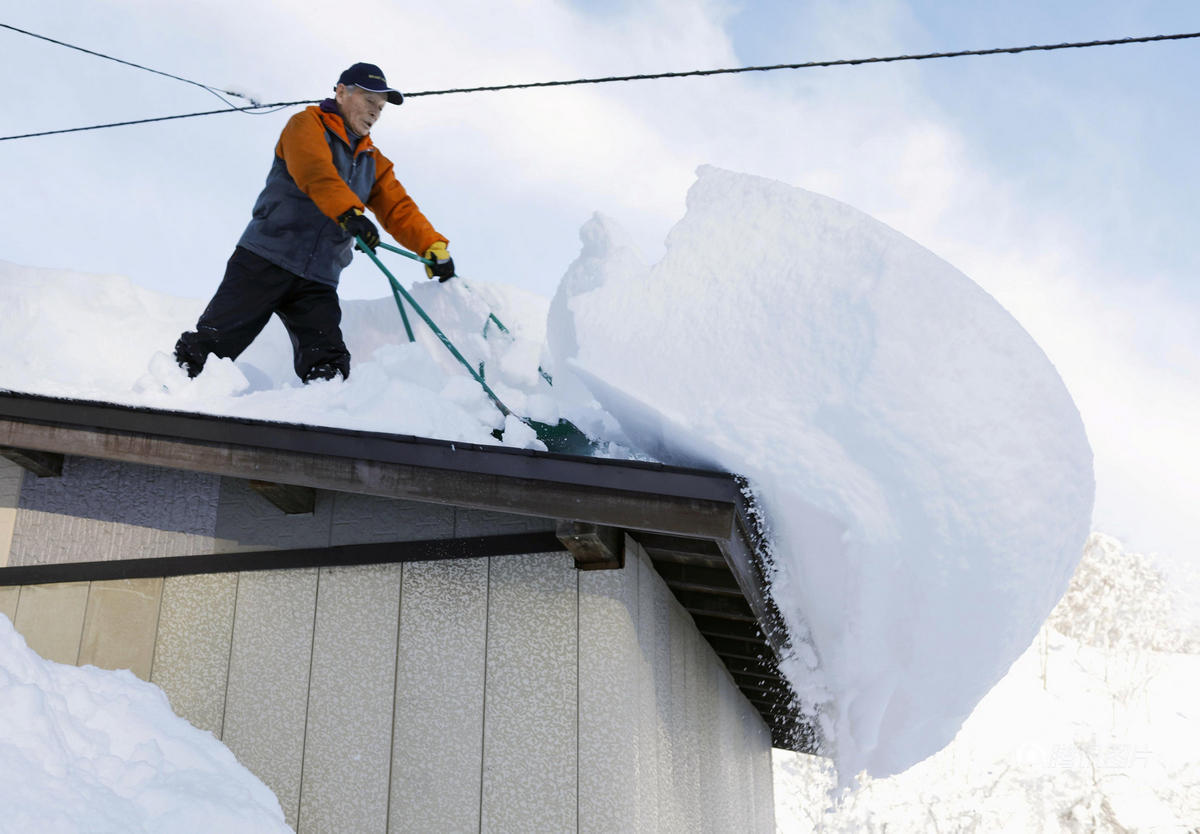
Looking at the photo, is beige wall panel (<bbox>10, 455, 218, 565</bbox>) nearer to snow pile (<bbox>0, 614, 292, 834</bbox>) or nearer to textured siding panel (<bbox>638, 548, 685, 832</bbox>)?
snow pile (<bbox>0, 614, 292, 834</bbox>)

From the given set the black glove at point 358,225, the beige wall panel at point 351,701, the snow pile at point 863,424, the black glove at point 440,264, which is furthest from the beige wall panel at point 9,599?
the snow pile at point 863,424

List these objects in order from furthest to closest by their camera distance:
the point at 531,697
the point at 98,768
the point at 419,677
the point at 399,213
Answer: the point at 399,213
the point at 419,677
the point at 531,697
the point at 98,768

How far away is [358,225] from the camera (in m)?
3.65

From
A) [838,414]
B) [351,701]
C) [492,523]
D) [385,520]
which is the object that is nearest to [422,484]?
[492,523]

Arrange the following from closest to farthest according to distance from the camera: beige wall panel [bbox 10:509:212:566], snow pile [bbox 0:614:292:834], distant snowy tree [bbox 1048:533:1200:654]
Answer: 1. snow pile [bbox 0:614:292:834]
2. beige wall panel [bbox 10:509:212:566]
3. distant snowy tree [bbox 1048:533:1200:654]

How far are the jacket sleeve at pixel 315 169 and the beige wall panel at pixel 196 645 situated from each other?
1606 mm

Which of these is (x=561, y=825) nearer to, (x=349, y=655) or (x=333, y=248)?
(x=349, y=655)

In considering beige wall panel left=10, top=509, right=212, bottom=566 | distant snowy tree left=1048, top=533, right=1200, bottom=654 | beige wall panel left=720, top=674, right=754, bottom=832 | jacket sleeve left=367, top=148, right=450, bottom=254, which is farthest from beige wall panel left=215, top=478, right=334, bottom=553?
distant snowy tree left=1048, top=533, right=1200, bottom=654

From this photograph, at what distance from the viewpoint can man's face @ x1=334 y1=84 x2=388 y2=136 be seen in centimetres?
412

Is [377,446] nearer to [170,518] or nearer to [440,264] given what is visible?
[170,518]

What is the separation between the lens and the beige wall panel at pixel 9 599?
3.82 m

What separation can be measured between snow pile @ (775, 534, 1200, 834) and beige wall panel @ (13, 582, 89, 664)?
11.0 m

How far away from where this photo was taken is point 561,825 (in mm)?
3043

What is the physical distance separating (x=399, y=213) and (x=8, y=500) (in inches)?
88.1
